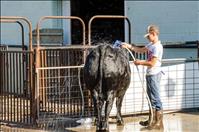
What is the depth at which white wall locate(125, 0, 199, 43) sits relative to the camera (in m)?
14.3

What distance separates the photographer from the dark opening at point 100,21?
1719cm

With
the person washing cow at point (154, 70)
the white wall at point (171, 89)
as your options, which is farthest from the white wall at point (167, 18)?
the person washing cow at point (154, 70)

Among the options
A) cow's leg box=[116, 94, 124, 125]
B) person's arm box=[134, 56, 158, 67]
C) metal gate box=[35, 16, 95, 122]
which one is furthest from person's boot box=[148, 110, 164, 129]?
metal gate box=[35, 16, 95, 122]

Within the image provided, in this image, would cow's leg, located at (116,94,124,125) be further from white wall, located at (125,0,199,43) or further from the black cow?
white wall, located at (125,0,199,43)

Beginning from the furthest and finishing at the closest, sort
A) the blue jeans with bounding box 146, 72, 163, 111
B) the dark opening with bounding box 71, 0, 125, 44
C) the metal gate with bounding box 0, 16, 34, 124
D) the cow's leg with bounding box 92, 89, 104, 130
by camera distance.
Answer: the dark opening with bounding box 71, 0, 125, 44 → the metal gate with bounding box 0, 16, 34, 124 → the blue jeans with bounding box 146, 72, 163, 111 → the cow's leg with bounding box 92, 89, 104, 130

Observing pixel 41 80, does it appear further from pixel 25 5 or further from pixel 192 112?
pixel 25 5

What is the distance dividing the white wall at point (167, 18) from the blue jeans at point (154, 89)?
4687mm

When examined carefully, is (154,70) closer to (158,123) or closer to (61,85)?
(158,123)

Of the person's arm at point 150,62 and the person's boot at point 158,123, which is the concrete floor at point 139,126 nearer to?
the person's boot at point 158,123

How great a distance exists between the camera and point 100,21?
17.8m

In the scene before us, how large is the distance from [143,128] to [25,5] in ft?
32.4

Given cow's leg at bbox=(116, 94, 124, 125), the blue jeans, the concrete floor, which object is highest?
the blue jeans

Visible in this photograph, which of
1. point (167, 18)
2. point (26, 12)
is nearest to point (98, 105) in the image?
point (167, 18)

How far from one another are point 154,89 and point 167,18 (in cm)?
538
